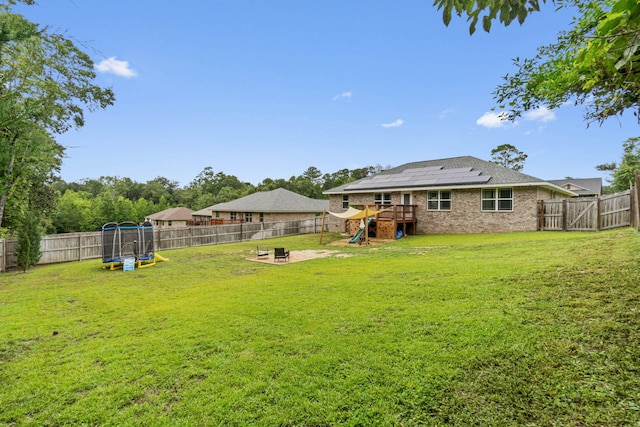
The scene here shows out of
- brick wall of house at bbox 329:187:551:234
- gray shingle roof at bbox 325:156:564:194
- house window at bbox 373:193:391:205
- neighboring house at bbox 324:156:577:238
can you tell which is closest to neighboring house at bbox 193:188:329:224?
gray shingle roof at bbox 325:156:564:194

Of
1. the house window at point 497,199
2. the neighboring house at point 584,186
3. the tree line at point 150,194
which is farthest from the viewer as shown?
the tree line at point 150,194

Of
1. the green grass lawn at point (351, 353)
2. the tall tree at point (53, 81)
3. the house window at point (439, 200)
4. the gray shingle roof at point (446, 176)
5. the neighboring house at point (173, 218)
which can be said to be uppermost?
the tall tree at point (53, 81)

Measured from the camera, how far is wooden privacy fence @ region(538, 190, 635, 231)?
1204 centimetres

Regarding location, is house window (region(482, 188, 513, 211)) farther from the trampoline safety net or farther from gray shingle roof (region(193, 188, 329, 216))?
the trampoline safety net

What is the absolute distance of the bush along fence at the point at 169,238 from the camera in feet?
45.7

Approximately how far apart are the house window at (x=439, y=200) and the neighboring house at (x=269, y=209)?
1181 centimetres

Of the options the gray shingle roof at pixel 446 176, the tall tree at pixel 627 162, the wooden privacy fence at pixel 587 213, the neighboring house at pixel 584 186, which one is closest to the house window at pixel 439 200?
the gray shingle roof at pixel 446 176

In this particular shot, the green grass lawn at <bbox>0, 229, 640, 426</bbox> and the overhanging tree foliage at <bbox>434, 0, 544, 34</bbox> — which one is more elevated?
the overhanging tree foliage at <bbox>434, 0, 544, 34</bbox>

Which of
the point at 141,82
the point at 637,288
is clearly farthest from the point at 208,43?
the point at 637,288

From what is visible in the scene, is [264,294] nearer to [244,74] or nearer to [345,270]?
[345,270]

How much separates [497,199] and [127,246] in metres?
19.3

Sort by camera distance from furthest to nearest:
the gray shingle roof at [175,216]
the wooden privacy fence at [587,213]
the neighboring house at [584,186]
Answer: the gray shingle roof at [175,216] → the neighboring house at [584,186] → the wooden privacy fence at [587,213]

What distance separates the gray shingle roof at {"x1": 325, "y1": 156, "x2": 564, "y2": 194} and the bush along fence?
16.4 ft

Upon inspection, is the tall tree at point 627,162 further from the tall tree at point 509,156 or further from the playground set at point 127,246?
the playground set at point 127,246
